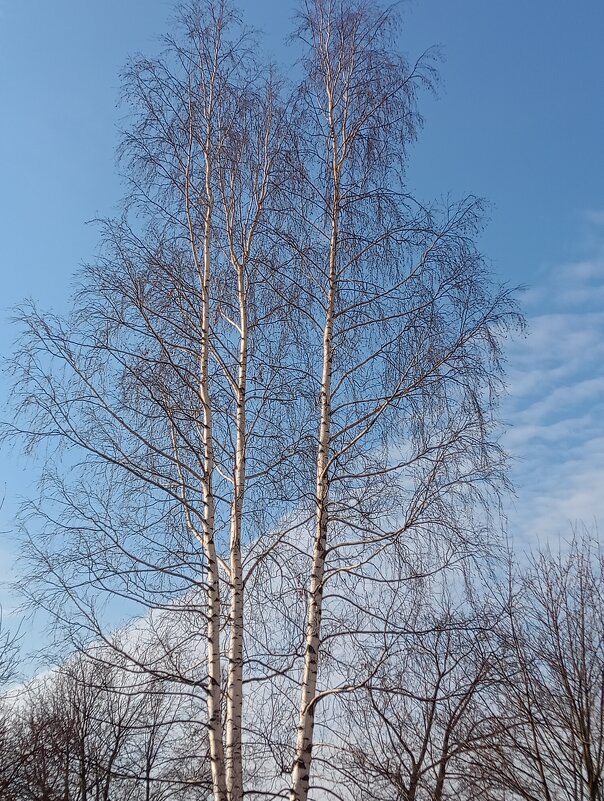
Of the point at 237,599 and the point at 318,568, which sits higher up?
the point at 318,568

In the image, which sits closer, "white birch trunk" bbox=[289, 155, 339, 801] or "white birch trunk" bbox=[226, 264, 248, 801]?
"white birch trunk" bbox=[289, 155, 339, 801]

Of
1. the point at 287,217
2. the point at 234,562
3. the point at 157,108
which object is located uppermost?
the point at 157,108

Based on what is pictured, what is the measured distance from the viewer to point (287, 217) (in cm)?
900

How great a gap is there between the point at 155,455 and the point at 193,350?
1199 mm

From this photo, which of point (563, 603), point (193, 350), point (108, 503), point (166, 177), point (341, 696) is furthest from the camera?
point (563, 603)

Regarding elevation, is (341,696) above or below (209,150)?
below

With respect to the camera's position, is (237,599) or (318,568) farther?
(237,599)

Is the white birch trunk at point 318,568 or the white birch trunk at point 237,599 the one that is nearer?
the white birch trunk at point 318,568

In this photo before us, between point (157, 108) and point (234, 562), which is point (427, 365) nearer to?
point (234, 562)

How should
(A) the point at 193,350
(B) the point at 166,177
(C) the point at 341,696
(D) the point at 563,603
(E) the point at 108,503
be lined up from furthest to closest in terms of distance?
(D) the point at 563,603 < (B) the point at 166,177 < (A) the point at 193,350 < (E) the point at 108,503 < (C) the point at 341,696

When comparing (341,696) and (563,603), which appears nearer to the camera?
(341,696)

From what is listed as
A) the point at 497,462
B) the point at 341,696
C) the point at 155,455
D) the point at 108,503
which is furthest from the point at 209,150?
the point at 341,696

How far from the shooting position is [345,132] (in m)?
9.02

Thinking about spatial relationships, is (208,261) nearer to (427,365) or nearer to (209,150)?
(209,150)
